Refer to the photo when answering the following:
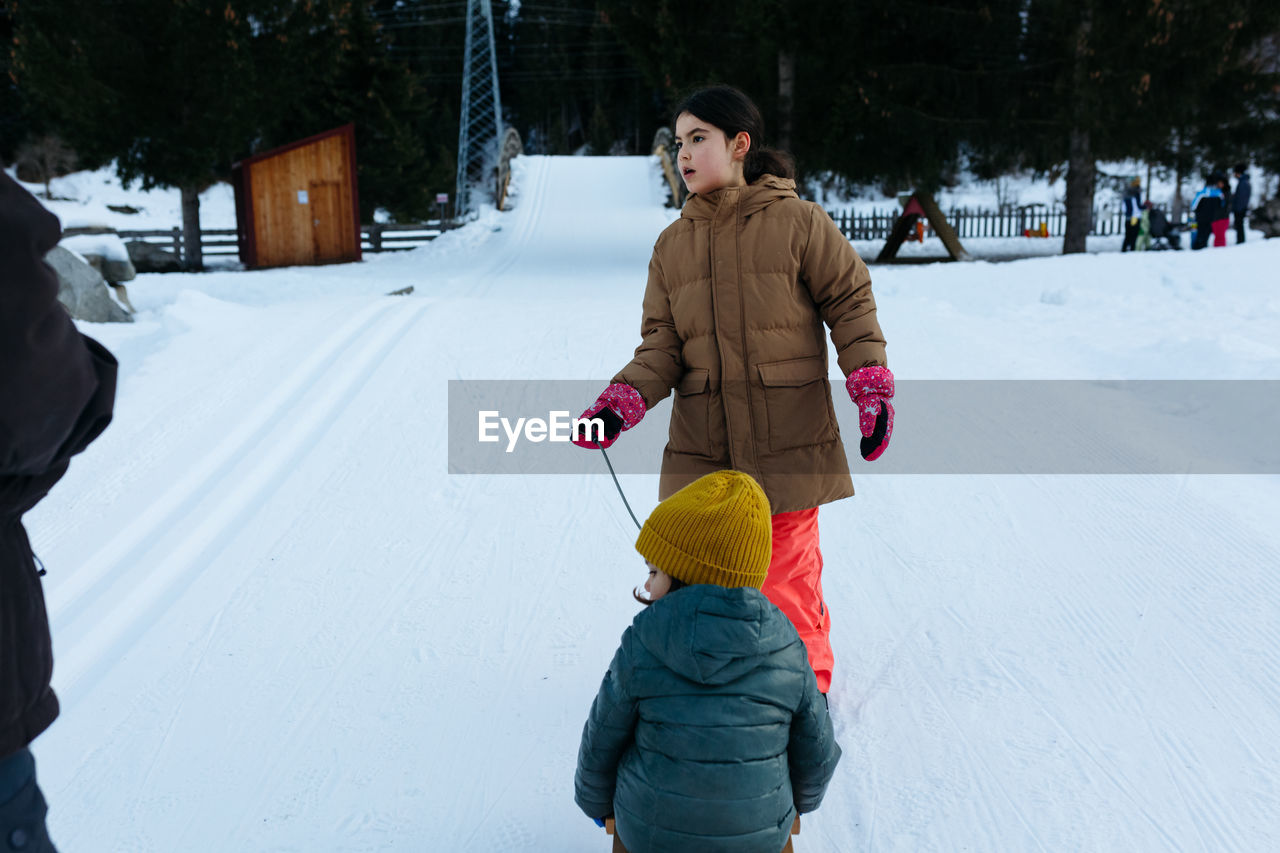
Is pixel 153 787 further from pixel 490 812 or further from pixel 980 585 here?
pixel 980 585

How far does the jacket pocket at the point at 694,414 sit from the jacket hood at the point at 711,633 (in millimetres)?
929

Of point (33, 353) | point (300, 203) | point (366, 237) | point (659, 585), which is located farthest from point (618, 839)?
point (366, 237)

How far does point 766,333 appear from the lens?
104 inches

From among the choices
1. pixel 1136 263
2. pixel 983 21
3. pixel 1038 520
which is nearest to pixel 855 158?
pixel 983 21

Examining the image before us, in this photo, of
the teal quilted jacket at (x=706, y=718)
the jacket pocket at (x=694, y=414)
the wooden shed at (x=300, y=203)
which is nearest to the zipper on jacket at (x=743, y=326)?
the jacket pocket at (x=694, y=414)

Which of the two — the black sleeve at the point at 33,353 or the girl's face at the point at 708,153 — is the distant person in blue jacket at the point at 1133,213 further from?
the black sleeve at the point at 33,353

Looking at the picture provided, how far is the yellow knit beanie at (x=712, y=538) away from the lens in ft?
6.34

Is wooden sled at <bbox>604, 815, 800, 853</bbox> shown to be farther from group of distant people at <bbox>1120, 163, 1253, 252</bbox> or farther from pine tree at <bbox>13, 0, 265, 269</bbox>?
group of distant people at <bbox>1120, 163, 1253, 252</bbox>

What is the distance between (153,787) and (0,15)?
20575mm

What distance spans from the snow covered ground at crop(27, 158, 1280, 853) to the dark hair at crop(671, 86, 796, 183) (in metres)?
1.61

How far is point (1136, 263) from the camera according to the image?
1095 cm

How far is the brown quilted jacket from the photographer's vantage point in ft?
8.65

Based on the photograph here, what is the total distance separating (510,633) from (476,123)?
35095 millimetres

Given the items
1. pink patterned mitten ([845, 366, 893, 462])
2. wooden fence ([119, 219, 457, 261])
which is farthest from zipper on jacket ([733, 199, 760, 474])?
wooden fence ([119, 219, 457, 261])
